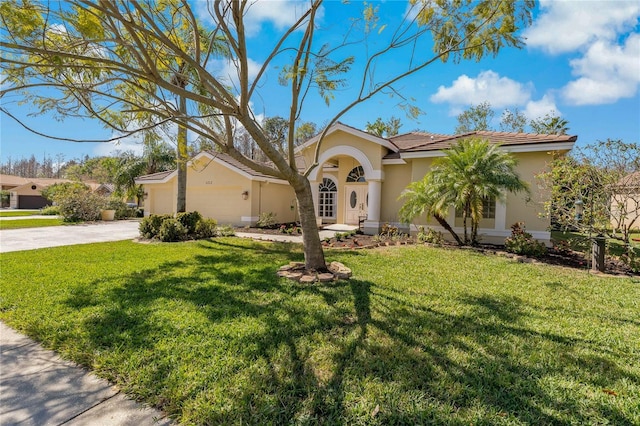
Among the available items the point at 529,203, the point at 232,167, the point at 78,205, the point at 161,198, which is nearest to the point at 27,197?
the point at 78,205

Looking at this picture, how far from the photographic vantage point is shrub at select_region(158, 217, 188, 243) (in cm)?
1268

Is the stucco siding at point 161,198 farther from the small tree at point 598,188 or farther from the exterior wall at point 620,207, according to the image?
the exterior wall at point 620,207

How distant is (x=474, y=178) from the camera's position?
10258 mm

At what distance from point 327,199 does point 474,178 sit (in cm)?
1225

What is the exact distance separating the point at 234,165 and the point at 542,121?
1202 inches

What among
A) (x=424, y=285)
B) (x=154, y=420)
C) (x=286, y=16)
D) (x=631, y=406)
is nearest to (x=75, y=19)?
(x=286, y=16)

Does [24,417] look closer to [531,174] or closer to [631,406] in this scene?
[631,406]

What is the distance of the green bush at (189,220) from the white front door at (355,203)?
29.9ft

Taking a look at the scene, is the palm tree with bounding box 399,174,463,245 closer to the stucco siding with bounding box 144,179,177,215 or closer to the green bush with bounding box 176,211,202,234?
the green bush with bounding box 176,211,202,234

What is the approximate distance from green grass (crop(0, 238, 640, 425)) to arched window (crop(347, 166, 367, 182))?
11440 mm

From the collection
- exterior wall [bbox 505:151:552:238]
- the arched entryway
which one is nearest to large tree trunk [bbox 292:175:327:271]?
the arched entryway

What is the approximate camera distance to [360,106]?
768 centimetres

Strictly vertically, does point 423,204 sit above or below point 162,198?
below

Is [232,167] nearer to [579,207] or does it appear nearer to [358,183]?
[358,183]
